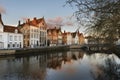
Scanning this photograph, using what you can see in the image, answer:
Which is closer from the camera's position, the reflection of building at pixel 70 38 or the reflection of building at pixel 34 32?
the reflection of building at pixel 34 32

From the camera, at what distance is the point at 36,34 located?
80.0m

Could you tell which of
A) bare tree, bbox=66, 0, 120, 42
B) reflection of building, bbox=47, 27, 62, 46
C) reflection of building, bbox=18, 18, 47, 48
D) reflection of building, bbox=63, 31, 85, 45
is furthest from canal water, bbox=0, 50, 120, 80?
reflection of building, bbox=63, 31, 85, 45

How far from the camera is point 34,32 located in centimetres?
7875

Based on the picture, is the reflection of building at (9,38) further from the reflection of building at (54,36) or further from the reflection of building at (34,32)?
the reflection of building at (54,36)

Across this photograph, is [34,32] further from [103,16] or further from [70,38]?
[103,16]

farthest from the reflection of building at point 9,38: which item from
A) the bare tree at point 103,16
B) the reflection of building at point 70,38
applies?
the reflection of building at point 70,38

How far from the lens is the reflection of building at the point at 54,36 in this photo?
4046 inches

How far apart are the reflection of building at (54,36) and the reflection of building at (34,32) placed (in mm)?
13475

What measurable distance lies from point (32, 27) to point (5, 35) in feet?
60.8

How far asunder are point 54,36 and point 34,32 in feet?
90.9

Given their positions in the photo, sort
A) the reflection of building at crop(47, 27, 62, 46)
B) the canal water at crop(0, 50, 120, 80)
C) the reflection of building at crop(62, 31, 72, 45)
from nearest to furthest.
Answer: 1. the canal water at crop(0, 50, 120, 80)
2. the reflection of building at crop(47, 27, 62, 46)
3. the reflection of building at crop(62, 31, 72, 45)

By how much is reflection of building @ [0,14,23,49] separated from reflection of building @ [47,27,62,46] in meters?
33.7

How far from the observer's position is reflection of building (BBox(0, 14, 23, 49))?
58509 mm

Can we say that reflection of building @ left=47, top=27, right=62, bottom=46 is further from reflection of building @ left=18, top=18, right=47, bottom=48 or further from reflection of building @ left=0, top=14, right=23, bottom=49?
reflection of building @ left=0, top=14, right=23, bottom=49
